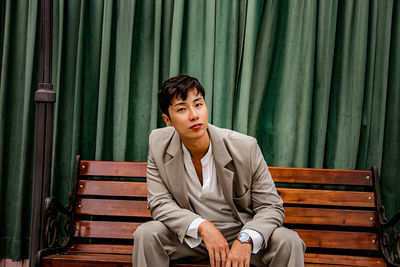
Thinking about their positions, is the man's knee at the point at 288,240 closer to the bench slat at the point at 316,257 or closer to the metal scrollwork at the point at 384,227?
the bench slat at the point at 316,257

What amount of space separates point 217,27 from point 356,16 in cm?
116

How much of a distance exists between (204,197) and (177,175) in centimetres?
25

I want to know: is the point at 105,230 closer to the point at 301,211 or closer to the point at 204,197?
the point at 204,197

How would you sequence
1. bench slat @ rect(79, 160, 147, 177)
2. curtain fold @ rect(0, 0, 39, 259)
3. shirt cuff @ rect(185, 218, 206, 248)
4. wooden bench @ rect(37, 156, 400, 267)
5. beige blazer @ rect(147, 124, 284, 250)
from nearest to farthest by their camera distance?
shirt cuff @ rect(185, 218, 206, 248)
beige blazer @ rect(147, 124, 284, 250)
wooden bench @ rect(37, 156, 400, 267)
bench slat @ rect(79, 160, 147, 177)
curtain fold @ rect(0, 0, 39, 259)

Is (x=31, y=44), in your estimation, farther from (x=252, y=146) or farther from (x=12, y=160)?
(x=252, y=146)

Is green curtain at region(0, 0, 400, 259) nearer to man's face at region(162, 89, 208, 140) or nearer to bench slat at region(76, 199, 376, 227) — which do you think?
bench slat at region(76, 199, 376, 227)

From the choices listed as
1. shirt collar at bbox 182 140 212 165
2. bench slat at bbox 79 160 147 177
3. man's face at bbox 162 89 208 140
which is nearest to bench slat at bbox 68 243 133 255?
bench slat at bbox 79 160 147 177

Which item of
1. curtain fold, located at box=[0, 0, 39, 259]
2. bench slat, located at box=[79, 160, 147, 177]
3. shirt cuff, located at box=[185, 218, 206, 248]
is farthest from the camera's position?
curtain fold, located at box=[0, 0, 39, 259]

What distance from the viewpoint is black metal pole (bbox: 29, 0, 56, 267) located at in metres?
2.74

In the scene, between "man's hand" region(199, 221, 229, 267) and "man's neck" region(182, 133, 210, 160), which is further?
"man's neck" region(182, 133, 210, 160)

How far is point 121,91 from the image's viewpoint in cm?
332

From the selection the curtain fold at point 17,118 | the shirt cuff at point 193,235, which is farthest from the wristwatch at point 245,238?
the curtain fold at point 17,118

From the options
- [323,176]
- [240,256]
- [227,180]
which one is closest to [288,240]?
[240,256]

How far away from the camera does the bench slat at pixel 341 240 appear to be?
9.61 feet
